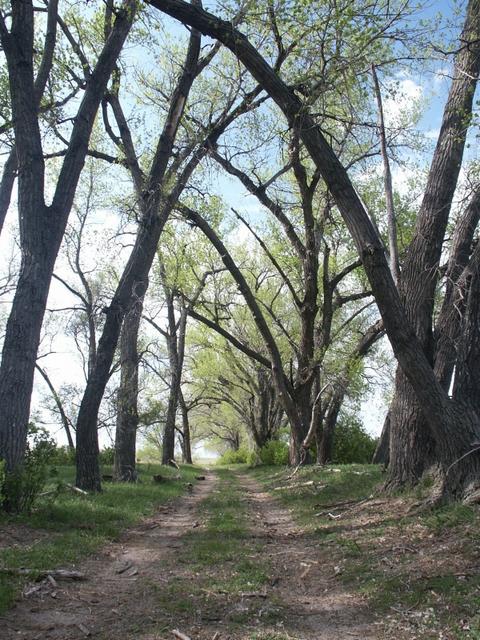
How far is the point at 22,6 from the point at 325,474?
37.2 ft

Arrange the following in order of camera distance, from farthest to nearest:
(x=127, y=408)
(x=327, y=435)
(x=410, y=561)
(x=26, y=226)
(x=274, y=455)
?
(x=274, y=455) → (x=327, y=435) → (x=127, y=408) → (x=26, y=226) → (x=410, y=561)

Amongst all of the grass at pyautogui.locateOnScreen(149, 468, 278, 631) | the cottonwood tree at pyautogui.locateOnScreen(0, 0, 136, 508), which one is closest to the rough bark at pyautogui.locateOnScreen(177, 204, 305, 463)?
the cottonwood tree at pyautogui.locateOnScreen(0, 0, 136, 508)

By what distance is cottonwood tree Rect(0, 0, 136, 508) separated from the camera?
772 cm

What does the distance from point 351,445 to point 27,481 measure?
16735 mm

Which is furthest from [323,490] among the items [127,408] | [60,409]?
[60,409]

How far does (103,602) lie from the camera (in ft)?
14.7

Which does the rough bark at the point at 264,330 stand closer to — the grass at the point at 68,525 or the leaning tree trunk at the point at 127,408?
the leaning tree trunk at the point at 127,408

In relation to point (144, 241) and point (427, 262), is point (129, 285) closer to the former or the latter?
point (144, 241)

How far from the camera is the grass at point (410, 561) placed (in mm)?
3896

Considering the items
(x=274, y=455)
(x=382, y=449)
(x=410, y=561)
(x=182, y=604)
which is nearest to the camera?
(x=182, y=604)

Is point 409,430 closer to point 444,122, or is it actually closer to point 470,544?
point 470,544

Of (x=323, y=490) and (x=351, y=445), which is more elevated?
(x=351, y=445)

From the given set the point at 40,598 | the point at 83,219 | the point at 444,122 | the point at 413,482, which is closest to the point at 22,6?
the point at 444,122

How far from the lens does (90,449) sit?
1058cm
